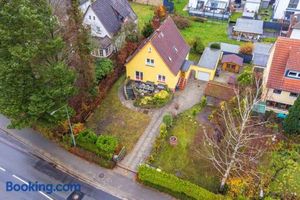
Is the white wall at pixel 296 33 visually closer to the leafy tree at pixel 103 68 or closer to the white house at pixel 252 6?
the white house at pixel 252 6

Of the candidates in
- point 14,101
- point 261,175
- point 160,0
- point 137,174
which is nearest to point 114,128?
point 137,174

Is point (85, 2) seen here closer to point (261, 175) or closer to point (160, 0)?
point (160, 0)

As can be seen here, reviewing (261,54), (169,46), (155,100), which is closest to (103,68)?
(155,100)

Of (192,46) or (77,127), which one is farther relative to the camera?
(192,46)

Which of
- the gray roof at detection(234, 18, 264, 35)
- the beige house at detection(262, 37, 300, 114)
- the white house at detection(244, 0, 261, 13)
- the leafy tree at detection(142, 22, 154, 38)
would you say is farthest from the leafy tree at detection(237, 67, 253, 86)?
the white house at detection(244, 0, 261, 13)

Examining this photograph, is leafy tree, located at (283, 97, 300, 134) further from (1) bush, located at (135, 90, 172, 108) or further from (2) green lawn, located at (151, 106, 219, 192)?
(1) bush, located at (135, 90, 172, 108)
